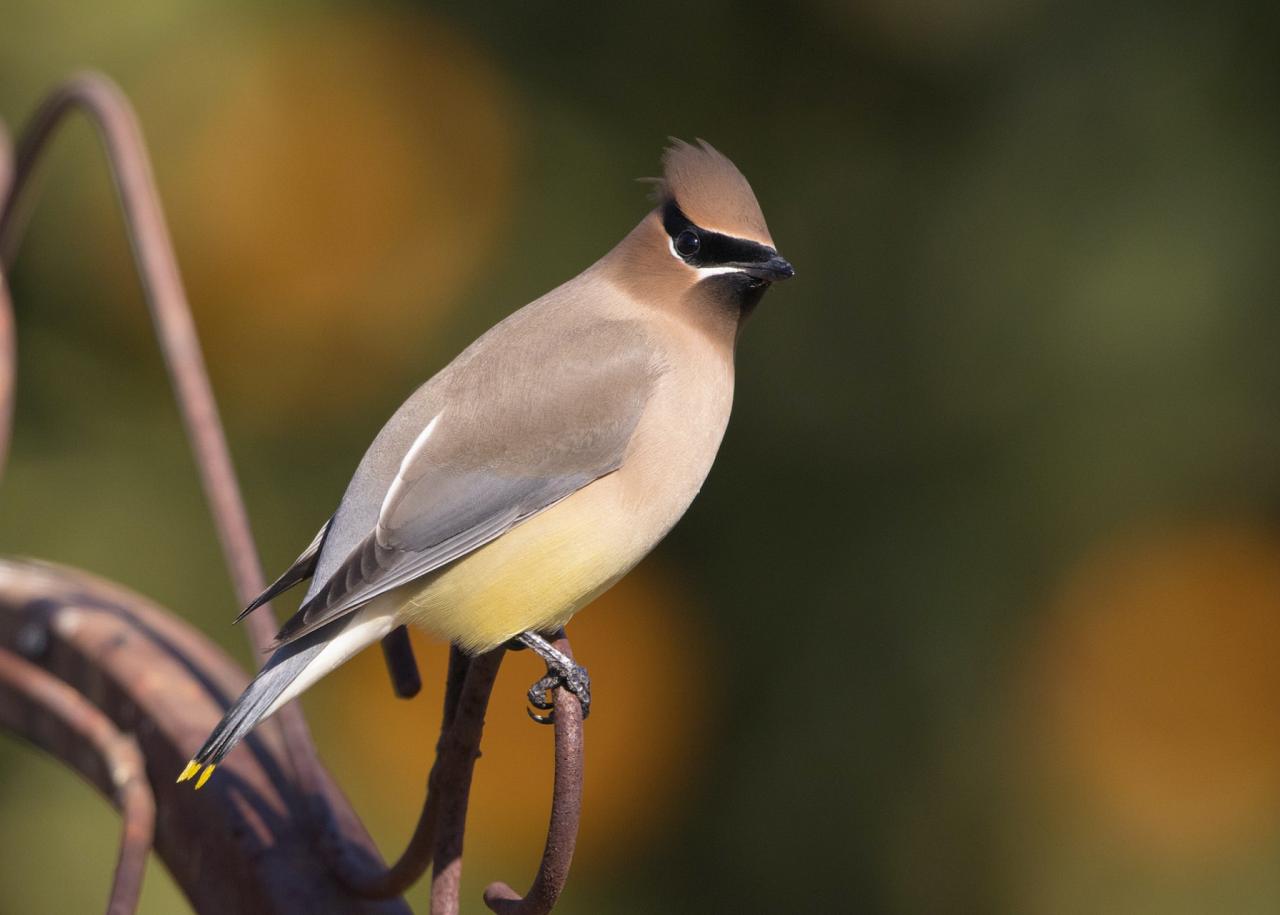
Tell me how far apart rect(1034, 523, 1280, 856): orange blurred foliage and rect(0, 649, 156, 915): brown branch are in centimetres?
233

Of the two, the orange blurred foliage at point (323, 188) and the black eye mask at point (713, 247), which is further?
the orange blurred foliage at point (323, 188)

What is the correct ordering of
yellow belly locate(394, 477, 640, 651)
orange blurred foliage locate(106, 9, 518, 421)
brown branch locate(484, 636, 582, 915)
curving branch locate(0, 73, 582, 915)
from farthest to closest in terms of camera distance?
orange blurred foliage locate(106, 9, 518, 421)
yellow belly locate(394, 477, 640, 651)
curving branch locate(0, 73, 582, 915)
brown branch locate(484, 636, 582, 915)

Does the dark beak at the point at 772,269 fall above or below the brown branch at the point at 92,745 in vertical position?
above

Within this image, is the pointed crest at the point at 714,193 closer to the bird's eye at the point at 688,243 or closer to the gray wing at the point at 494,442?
the bird's eye at the point at 688,243

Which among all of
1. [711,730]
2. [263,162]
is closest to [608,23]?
[263,162]

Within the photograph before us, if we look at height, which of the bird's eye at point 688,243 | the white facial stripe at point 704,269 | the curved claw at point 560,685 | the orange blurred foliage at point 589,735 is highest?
the bird's eye at point 688,243

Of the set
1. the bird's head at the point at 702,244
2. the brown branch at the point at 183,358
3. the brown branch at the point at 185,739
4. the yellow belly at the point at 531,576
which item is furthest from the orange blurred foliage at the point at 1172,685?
the brown branch at the point at 185,739

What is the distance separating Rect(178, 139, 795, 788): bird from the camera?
6.25 ft

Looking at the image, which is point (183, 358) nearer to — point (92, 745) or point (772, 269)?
point (92, 745)

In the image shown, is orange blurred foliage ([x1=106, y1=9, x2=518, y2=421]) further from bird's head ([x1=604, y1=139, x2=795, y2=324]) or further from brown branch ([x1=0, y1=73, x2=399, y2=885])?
bird's head ([x1=604, y1=139, x2=795, y2=324])

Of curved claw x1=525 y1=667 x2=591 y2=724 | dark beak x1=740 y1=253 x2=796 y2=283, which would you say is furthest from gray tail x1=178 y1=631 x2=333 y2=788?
dark beak x1=740 y1=253 x2=796 y2=283

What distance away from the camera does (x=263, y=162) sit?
401 centimetres

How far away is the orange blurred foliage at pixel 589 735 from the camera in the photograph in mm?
3799

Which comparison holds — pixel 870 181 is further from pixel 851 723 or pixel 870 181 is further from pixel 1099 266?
pixel 851 723
